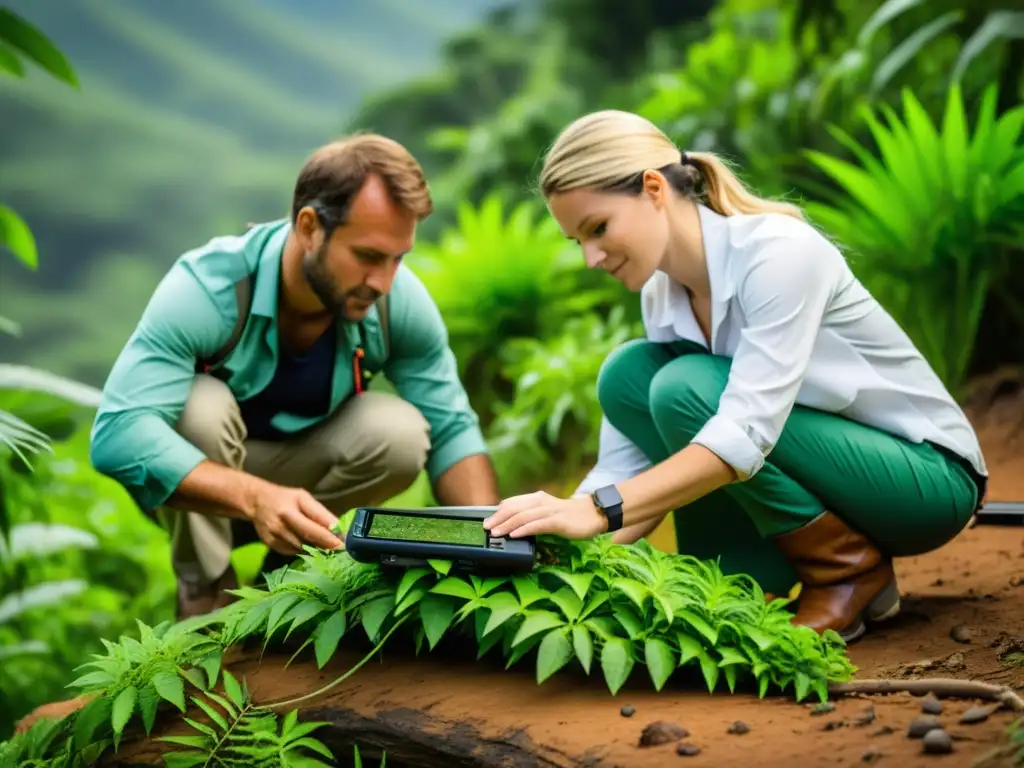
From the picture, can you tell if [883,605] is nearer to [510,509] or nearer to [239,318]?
[510,509]

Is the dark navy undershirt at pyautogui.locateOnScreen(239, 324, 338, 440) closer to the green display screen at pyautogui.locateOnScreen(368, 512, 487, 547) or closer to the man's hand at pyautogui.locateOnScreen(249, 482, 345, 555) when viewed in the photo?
the man's hand at pyautogui.locateOnScreen(249, 482, 345, 555)

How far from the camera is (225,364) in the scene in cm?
260

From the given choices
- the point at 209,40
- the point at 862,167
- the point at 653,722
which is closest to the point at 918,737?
the point at 653,722

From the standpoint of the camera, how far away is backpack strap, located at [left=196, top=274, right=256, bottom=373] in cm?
257

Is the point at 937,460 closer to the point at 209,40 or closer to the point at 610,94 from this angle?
the point at 610,94

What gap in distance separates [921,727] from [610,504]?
0.57 metres

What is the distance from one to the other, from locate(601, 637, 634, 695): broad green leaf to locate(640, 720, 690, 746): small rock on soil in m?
0.08

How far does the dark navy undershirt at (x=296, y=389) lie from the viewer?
8.84 feet

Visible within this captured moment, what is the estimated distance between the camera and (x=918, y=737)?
59.1 inches

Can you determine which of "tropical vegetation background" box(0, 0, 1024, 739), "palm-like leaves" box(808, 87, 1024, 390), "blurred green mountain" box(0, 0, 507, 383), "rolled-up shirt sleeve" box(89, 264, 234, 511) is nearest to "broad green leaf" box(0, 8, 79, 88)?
"tropical vegetation background" box(0, 0, 1024, 739)

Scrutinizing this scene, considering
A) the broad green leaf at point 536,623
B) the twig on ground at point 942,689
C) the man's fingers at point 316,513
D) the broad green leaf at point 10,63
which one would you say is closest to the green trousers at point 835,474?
the twig on ground at point 942,689

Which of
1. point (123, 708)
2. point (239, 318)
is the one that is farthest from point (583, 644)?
point (239, 318)

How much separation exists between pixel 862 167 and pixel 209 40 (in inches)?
329

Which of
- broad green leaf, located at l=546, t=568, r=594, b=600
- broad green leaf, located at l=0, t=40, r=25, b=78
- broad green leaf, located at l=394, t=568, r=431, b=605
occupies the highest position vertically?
broad green leaf, located at l=0, t=40, r=25, b=78
